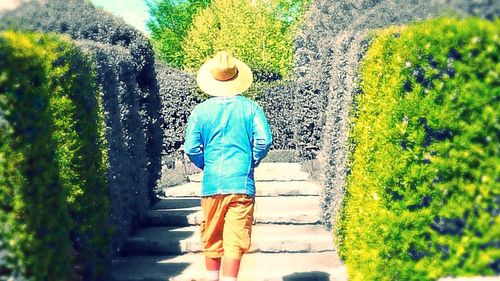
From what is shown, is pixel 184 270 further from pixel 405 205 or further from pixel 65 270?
pixel 405 205

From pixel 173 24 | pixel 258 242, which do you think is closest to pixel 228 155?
pixel 258 242

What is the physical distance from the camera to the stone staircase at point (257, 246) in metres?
6.71

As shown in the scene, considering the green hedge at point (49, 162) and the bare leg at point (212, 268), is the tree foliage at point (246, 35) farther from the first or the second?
the bare leg at point (212, 268)

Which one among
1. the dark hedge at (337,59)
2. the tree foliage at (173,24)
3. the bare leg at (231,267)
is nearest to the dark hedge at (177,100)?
the dark hedge at (337,59)

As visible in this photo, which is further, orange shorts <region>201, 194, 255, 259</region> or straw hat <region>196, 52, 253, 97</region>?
straw hat <region>196, 52, 253, 97</region>

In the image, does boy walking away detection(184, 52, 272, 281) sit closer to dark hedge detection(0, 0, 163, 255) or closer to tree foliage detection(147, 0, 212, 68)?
dark hedge detection(0, 0, 163, 255)

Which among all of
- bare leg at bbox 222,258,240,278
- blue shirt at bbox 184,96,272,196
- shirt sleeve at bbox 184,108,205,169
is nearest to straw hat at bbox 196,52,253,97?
blue shirt at bbox 184,96,272,196

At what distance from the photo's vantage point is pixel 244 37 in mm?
27266

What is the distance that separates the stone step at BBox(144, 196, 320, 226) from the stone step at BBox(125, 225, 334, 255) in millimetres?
426

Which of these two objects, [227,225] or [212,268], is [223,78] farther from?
[212,268]

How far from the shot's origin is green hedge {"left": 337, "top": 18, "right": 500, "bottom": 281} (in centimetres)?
341

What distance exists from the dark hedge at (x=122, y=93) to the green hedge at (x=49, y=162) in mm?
699

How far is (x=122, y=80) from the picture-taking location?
7871 millimetres

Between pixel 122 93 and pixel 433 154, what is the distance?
4.74m
